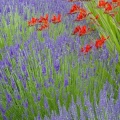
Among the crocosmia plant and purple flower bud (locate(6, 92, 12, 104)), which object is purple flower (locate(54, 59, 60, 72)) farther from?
purple flower bud (locate(6, 92, 12, 104))

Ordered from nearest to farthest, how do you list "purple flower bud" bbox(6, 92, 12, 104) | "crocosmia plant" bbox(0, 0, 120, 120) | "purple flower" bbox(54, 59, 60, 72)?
"crocosmia plant" bbox(0, 0, 120, 120), "purple flower bud" bbox(6, 92, 12, 104), "purple flower" bbox(54, 59, 60, 72)

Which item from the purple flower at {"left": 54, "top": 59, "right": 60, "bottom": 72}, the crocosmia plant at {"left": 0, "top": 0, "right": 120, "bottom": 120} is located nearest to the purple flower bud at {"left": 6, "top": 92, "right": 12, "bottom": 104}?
the crocosmia plant at {"left": 0, "top": 0, "right": 120, "bottom": 120}

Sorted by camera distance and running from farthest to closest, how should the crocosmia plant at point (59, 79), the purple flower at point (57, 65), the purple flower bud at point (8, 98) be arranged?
1. the purple flower at point (57, 65)
2. the purple flower bud at point (8, 98)
3. the crocosmia plant at point (59, 79)

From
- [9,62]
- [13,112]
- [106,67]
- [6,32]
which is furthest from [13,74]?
[6,32]

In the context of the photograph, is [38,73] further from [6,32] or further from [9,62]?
[6,32]

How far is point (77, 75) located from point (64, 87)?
143mm

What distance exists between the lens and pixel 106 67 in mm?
2219

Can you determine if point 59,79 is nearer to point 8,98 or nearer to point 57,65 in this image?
point 57,65

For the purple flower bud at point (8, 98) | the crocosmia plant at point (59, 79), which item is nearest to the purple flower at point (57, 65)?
the crocosmia plant at point (59, 79)

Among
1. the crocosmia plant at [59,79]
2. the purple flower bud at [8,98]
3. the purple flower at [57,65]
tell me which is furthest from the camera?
the purple flower at [57,65]

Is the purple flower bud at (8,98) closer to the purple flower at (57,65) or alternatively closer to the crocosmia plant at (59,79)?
the crocosmia plant at (59,79)

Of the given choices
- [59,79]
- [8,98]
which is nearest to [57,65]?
[59,79]

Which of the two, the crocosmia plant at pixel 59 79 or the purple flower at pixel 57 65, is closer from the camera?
the crocosmia plant at pixel 59 79

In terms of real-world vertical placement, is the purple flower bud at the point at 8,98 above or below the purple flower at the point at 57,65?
below
